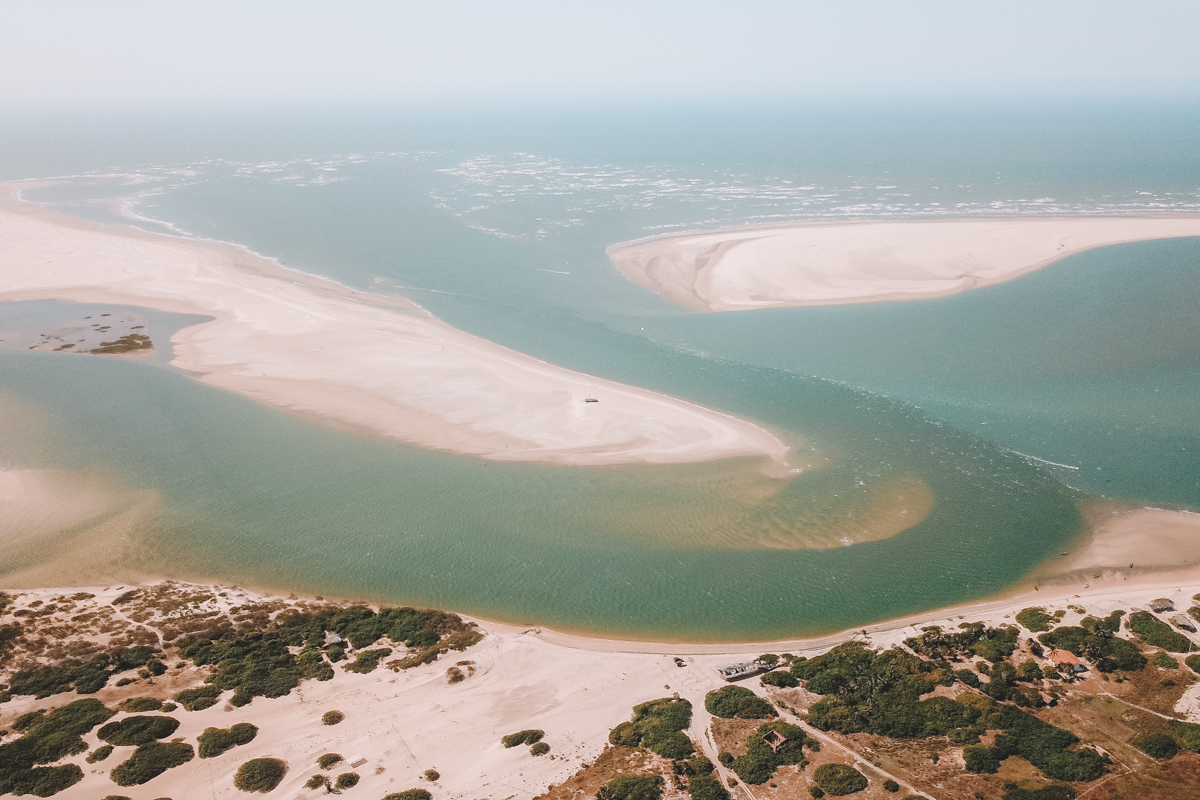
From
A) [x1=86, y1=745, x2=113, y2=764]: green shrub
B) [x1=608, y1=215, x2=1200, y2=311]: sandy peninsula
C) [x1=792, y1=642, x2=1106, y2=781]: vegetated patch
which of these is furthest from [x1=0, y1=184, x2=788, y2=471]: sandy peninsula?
[x1=608, y1=215, x2=1200, y2=311]: sandy peninsula

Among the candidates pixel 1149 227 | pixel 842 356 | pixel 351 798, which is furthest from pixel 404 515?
pixel 1149 227

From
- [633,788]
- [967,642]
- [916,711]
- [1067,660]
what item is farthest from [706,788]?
[1067,660]

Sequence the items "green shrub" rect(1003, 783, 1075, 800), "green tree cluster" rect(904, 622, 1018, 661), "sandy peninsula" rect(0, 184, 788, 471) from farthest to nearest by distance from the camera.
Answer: "sandy peninsula" rect(0, 184, 788, 471) < "green tree cluster" rect(904, 622, 1018, 661) < "green shrub" rect(1003, 783, 1075, 800)

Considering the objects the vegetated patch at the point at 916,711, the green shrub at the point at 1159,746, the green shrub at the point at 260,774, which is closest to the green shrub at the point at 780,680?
the vegetated patch at the point at 916,711

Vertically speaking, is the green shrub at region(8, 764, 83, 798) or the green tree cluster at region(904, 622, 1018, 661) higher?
the green tree cluster at region(904, 622, 1018, 661)

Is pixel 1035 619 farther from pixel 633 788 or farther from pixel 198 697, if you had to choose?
pixel 198 697

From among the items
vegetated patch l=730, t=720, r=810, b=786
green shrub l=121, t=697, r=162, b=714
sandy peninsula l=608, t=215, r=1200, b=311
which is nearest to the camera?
vegetated patch l=730, t=720, r=810, b=786

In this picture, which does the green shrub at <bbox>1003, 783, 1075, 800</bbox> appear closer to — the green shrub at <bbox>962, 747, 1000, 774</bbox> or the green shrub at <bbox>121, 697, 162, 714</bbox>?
the green shrub at <bbox>962, 747, 1000, 774</bbox>

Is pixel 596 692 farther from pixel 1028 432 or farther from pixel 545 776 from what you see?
pixel 1028 432
